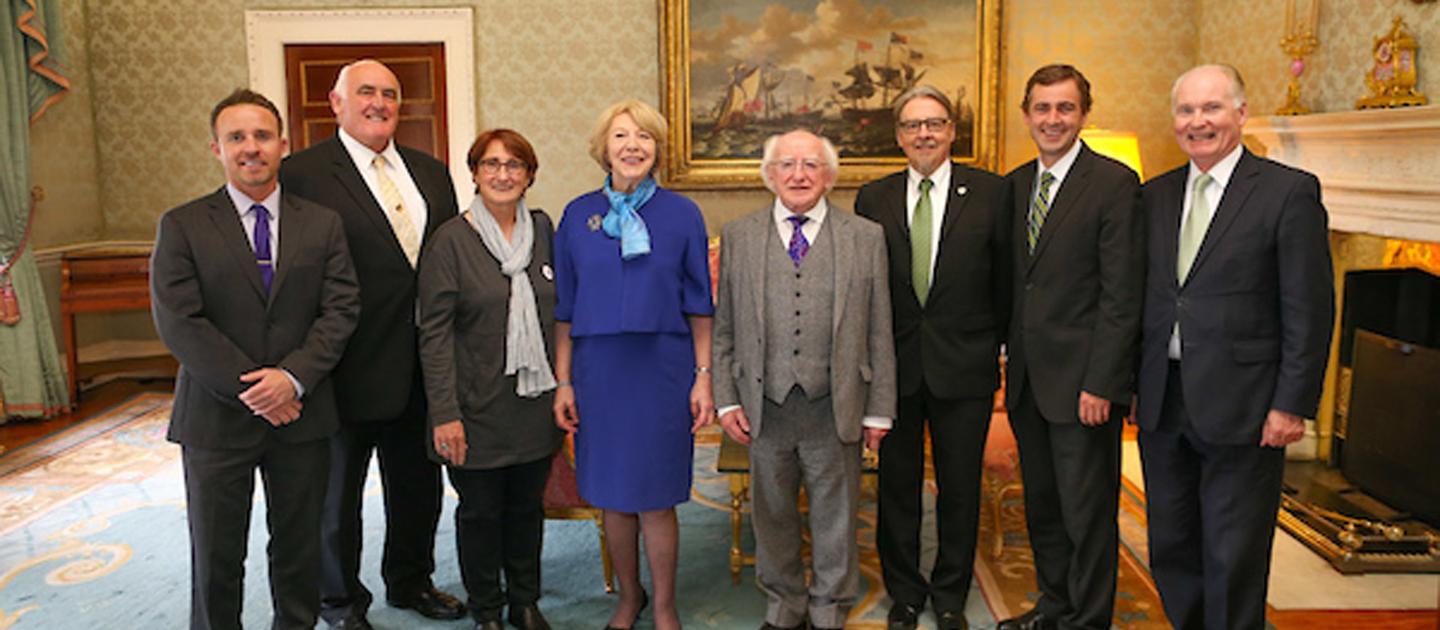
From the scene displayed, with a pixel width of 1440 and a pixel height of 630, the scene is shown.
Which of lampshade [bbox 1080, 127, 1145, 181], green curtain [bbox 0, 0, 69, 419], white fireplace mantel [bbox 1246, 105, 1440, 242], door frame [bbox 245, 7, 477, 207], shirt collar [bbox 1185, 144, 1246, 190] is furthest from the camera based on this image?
door frame [bbox 245, 7, 477, 207]

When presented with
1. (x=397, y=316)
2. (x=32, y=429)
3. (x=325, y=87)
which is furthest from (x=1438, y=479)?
(x=32, y=429)

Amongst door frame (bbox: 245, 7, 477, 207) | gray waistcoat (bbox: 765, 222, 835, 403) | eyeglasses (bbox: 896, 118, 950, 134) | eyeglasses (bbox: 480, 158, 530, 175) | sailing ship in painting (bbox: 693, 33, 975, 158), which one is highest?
door frame (bbox: 245, 7, 477, 207)

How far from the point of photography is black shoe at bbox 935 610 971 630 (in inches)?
119

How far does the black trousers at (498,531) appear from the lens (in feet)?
9.50

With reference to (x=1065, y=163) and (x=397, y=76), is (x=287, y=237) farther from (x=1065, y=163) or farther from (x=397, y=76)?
(x=397, y=76)

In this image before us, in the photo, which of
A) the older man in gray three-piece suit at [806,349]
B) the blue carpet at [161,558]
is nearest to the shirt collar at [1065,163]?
the older man in gray three-piece suit at [806,349]

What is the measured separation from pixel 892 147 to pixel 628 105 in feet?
13.5

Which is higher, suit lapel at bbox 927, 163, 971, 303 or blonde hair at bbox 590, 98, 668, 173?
blonde hair at bbox 590, 98, 668, 173

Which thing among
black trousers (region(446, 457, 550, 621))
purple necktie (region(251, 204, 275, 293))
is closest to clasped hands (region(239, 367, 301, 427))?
purple necktie (region(251, 204, 275, 293))

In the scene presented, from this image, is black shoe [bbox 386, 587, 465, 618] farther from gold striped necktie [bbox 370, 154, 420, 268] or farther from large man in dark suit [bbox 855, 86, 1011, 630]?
large man in dark suit [bbox 855, 86, 1011, 630]

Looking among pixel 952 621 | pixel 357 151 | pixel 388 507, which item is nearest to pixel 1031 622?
pixel 952 621

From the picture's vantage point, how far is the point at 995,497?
368 centimetres

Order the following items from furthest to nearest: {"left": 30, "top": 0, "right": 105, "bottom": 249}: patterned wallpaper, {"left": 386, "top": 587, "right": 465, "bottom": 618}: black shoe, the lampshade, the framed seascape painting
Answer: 1. the framed seascape painting
2. {"left": 30, "top": 0, "right": 105, "bottom": 249}: patterned wallpaper
3. the lampshade
4. {"left": 386, "top": 587, "right": 465, "bottom": 618}: black shoe

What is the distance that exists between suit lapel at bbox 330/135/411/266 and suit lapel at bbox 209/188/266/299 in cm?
40
